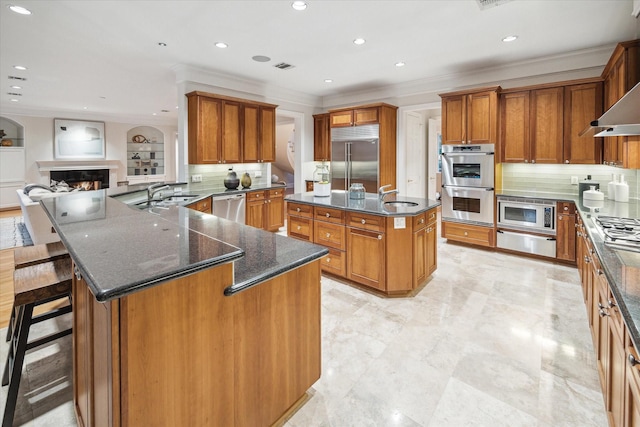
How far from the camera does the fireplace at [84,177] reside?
9618 millimetres

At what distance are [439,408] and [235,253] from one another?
147 centimetres

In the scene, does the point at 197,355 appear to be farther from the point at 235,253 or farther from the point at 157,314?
the point at 235,253

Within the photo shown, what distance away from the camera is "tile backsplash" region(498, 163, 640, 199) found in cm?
437

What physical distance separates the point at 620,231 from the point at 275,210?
16.0 feet

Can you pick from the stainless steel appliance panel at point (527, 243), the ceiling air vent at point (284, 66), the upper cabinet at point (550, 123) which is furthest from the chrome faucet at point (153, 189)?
the upper cabinet at point (550, 123)

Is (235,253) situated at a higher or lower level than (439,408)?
higher

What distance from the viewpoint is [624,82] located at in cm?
313

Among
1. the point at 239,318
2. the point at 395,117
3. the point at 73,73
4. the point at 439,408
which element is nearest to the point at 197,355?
the point at 239,318

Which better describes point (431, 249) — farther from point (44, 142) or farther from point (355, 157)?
point (44, 142)

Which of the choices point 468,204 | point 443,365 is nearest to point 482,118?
point 468,204

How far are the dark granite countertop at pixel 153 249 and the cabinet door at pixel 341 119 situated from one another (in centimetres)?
461

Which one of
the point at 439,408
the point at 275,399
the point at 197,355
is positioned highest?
the point at 197,355

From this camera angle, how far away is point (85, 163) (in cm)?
998

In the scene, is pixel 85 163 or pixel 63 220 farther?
pixel 85 163
